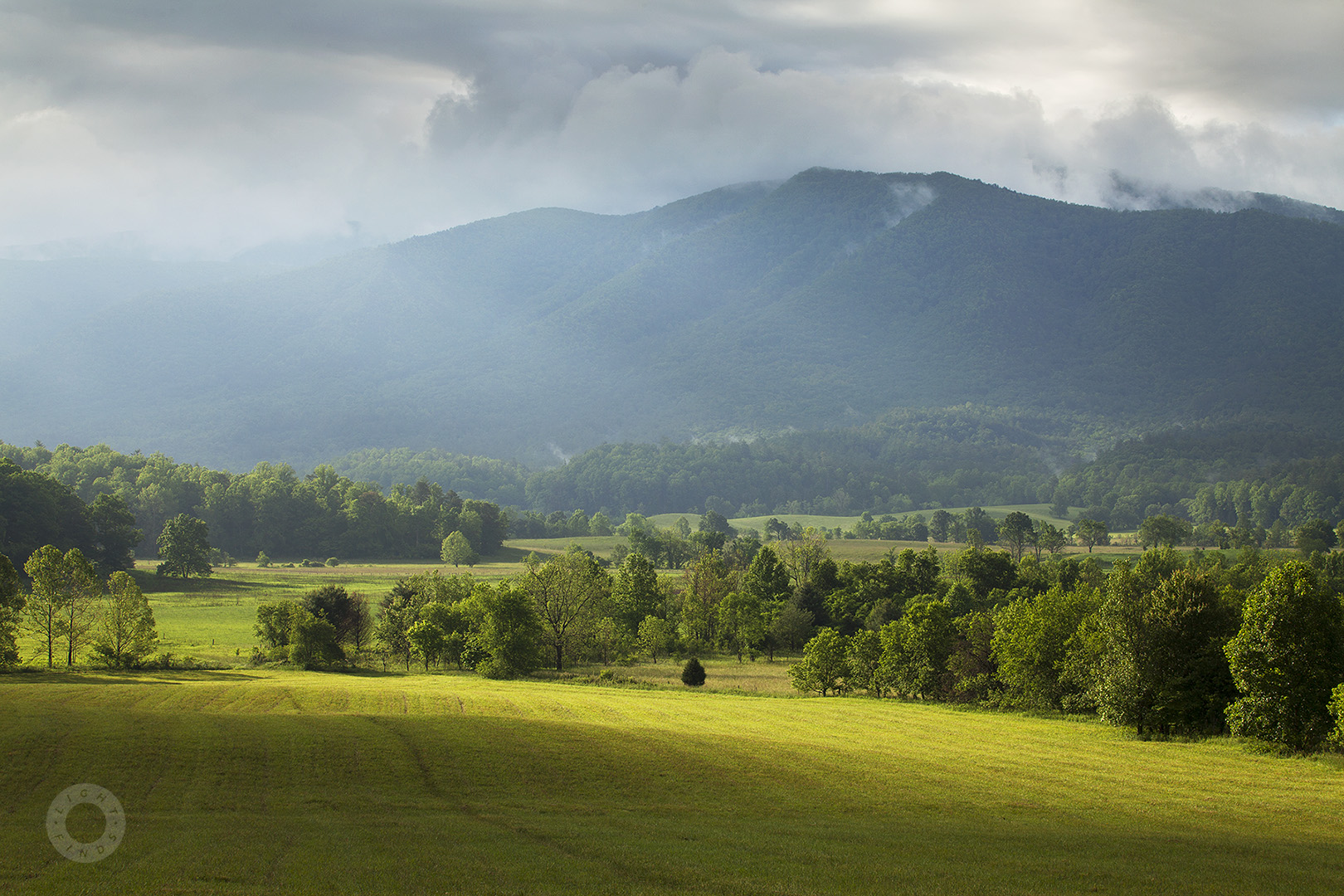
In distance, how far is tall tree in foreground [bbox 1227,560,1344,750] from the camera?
39000 millimetres

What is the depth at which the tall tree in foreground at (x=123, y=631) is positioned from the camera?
5919 centimetres

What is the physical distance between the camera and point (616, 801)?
30.2 m

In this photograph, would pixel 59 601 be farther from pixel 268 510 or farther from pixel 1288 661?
pixel 268 510

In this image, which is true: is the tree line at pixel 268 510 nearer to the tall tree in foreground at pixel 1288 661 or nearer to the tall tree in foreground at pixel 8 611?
the tall tree in foreground at pixel 8 611

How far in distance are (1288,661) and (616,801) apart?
29844 millimetres

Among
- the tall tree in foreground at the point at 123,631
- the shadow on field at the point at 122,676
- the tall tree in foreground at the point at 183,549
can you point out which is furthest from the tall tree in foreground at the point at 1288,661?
the tall tree in foreground at the point at 183,549

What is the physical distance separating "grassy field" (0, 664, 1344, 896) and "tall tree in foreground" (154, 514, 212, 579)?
73274 mm

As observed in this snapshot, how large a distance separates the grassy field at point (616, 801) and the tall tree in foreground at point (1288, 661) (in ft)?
6.81

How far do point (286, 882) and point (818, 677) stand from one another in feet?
160

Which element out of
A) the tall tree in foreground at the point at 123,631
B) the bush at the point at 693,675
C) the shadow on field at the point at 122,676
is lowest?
the bush at the point at 693,675

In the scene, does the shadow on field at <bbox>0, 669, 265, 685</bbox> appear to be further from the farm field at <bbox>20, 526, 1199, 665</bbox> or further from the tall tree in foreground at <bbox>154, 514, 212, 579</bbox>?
the tall tree in foreground at <bbox>154, 514, 212, 579</bbox>

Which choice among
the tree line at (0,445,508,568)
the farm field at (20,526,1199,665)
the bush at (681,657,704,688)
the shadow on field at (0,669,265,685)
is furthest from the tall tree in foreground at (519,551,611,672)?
the tree line at (0,445,508,568)

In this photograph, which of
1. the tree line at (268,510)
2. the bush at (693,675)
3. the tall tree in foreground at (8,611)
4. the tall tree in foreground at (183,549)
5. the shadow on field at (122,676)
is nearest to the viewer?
the shadow on field at (122,676)

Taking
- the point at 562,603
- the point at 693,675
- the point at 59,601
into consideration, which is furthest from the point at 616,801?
the point at 562,603
